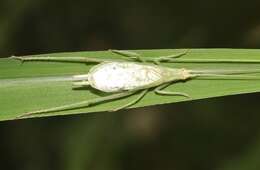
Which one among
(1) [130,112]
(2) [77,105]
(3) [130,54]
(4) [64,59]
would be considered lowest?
(2) [77,105]

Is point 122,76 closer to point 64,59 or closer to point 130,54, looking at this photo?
point 130,54

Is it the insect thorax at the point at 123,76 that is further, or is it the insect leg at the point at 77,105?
the insect thorax at the point at 123,76

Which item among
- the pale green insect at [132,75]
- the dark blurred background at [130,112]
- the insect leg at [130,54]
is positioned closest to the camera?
the pale green insect at [132,75]

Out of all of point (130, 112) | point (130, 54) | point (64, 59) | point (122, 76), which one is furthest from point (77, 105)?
point (130, 112)

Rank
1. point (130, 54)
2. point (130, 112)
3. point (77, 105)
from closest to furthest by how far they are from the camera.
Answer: point (77, 105) → point (130, 54) → point (130, 112)

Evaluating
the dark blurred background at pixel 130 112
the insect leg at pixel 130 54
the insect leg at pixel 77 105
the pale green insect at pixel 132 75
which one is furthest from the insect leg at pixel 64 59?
the dark blurred background at pixel 130 112

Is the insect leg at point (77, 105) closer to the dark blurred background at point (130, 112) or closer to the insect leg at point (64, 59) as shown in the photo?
the insect leg at point (64, 59)
